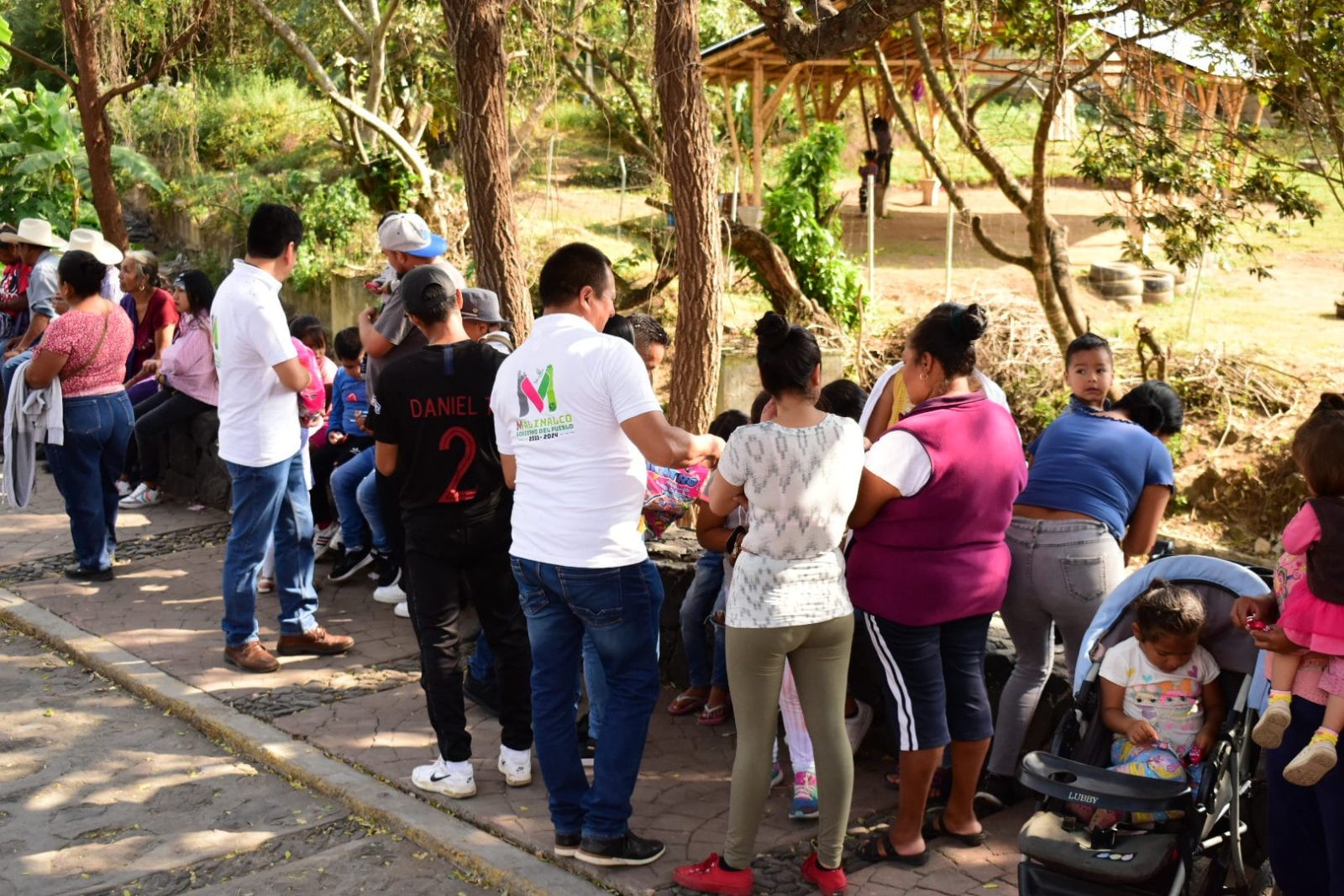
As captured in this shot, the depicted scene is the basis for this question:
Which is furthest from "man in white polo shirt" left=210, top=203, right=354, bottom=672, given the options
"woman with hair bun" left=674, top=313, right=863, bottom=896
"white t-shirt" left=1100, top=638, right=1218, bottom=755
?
"white t-shirt" left=1100, top=638, right=1218, bottom=755

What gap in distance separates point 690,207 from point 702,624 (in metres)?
3.11

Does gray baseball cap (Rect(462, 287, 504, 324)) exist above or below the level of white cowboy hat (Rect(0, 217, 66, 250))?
below

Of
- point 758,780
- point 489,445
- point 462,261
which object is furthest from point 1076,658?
point 462,261

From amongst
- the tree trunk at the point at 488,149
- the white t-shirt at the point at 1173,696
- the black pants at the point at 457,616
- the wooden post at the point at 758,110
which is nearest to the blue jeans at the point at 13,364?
the tree trunk at the point at 488,149

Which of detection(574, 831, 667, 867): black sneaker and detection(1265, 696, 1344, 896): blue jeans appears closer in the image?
detection(1265, 696, 1344, 896): blue jeans

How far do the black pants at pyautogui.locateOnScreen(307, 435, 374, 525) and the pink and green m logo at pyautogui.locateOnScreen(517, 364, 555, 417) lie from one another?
373 cm

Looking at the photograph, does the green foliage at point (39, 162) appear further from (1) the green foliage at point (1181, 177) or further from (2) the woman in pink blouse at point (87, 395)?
(1) the green foliage at point (1181, 177)

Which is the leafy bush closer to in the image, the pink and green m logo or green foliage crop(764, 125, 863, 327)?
green foliage crop(764, 125, 863, 327)

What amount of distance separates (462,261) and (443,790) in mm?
11312

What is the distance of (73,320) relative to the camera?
7297mm

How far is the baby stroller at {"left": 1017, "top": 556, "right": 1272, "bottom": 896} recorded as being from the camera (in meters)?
3.74

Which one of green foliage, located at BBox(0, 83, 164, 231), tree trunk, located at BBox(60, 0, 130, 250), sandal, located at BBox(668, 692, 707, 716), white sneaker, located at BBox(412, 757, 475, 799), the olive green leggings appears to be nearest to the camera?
the olive green leggings

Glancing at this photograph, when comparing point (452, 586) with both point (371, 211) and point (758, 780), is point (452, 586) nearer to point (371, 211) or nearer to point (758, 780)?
point (758, 780)

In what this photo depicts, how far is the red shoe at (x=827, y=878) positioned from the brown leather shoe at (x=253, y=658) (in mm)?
3175
